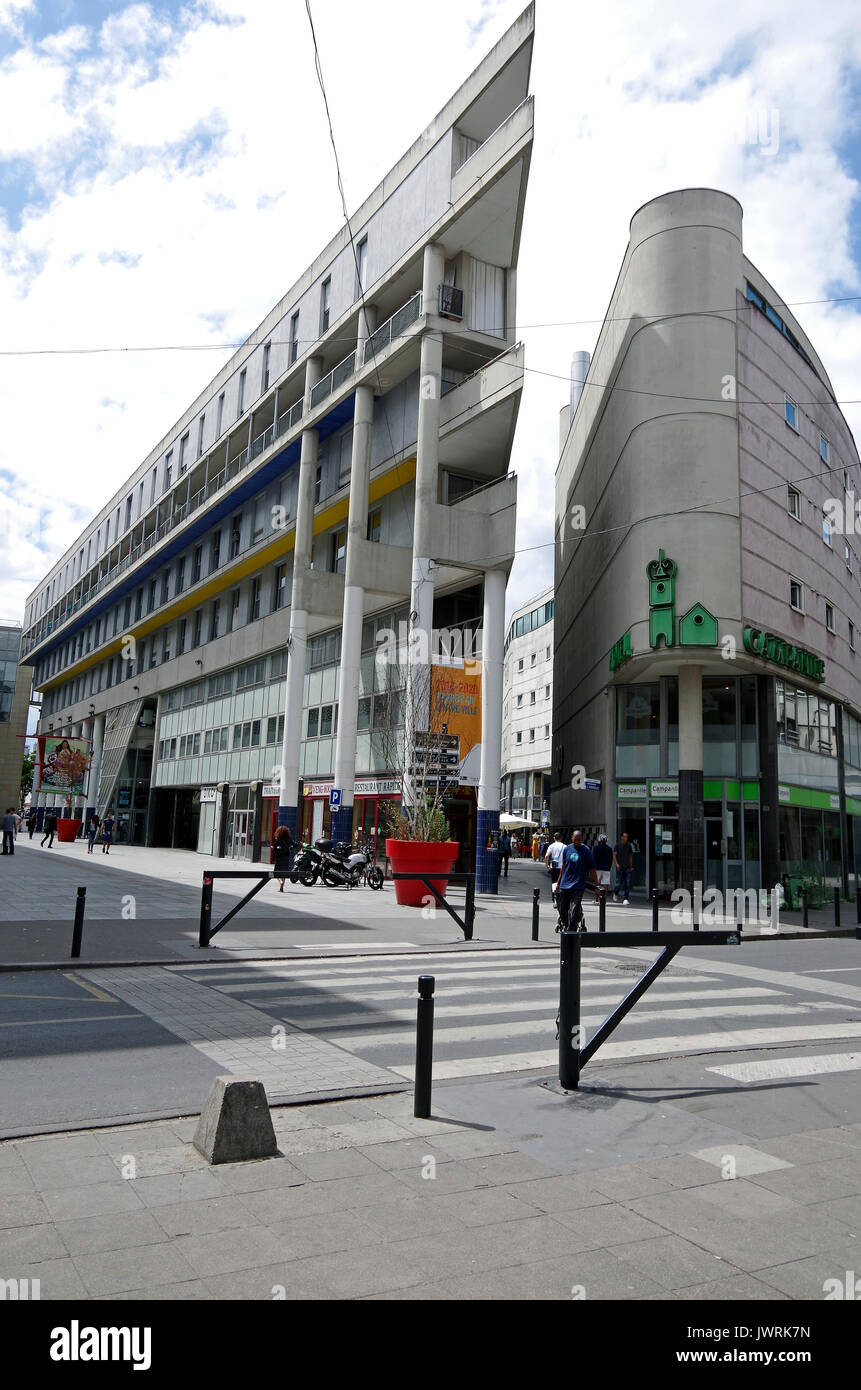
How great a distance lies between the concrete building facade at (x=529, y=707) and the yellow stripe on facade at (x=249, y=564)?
28977mm

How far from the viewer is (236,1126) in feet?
16.2

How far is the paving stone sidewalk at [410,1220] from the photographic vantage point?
359cm

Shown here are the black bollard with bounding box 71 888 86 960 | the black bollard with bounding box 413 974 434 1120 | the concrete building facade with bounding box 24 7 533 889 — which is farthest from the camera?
the concrete building facade with bounding box 24 7 533 889

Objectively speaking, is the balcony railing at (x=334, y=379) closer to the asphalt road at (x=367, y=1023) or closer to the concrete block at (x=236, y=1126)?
the asphalt road at (x=367, y=1023)

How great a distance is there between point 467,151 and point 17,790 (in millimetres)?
75203

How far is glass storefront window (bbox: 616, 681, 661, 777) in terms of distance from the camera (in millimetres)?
29594

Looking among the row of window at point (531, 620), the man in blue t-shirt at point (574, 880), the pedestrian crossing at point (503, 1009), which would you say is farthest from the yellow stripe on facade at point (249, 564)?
the row of window at point (531, 620)

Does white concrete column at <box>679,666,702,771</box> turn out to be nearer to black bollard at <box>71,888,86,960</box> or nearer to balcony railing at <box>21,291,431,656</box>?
balcony railing at <box>21,291,431,656</box>

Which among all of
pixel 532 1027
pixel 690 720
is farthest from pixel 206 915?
pixel 690 720

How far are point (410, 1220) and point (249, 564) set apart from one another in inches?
1595

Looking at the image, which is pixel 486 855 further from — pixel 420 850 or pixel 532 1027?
pixel 532 1027

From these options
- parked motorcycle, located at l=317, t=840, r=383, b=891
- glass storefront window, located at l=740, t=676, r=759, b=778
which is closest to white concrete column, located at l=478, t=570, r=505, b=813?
parked motorcycle, located at l=317, t=840, r=383, b=891

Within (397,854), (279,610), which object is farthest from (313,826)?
(397,854)

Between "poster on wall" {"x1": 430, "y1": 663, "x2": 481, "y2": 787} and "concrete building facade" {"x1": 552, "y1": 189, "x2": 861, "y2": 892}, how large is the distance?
4726mm
